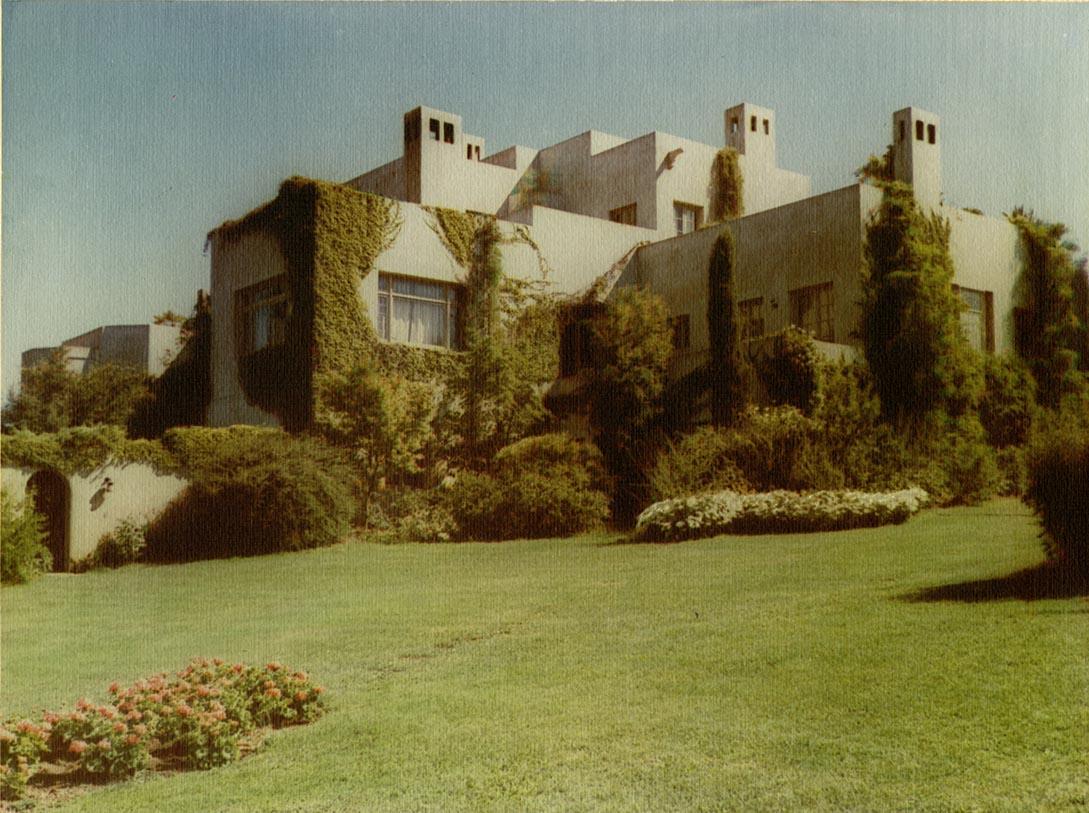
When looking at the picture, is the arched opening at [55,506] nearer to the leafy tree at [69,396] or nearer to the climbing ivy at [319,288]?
the leafy tree at [69,396]

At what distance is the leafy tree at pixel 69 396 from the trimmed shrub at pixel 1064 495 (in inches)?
259

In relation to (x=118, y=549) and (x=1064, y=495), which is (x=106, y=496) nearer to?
(x=118, y=549)

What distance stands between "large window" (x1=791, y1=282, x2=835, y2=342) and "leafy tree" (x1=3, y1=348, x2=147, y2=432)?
9.21 metres

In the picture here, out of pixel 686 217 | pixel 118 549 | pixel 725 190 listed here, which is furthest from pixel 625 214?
pixel 118 549

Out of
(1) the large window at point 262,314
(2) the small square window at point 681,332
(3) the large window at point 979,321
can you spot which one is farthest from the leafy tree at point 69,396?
(2) the small square window at point 681,332

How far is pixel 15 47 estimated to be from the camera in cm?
577

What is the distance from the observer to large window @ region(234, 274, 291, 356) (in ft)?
38.9

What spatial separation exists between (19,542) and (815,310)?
11.4 metres

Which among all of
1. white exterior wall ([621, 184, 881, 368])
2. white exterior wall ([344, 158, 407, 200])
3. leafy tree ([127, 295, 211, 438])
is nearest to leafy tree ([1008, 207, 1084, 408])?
white exterior wall ([621, 184, 881, 368])

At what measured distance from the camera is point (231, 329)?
11.1 m

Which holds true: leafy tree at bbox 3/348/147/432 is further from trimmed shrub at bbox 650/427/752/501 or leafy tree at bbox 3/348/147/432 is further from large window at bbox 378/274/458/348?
trimmed shrub at bbox 650/427/752/501

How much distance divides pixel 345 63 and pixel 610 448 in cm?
848

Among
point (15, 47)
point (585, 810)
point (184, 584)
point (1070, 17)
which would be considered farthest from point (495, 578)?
point (1070, 17)

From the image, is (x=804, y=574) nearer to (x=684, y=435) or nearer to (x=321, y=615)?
(x=321, y=615)
